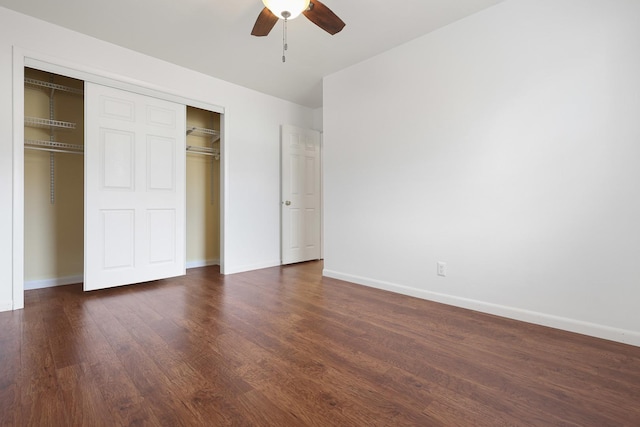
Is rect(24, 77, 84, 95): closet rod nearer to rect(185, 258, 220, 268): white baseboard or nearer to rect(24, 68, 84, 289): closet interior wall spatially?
rect(24, 68, 84, 289): closet interior wall

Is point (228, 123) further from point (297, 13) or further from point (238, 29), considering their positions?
point (297, 13)

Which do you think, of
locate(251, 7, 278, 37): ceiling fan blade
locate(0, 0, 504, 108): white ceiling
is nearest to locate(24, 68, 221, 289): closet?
locate(0, 0, 504, 108): white ceiling

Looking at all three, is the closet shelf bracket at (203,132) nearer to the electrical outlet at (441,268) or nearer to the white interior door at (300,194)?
the white interior door at (300,194)

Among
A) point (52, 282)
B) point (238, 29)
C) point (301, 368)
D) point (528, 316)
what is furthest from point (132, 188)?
point (528, 316)

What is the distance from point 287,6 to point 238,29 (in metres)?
1.03

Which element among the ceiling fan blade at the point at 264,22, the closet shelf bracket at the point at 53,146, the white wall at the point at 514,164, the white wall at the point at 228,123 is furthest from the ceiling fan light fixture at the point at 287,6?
the closet shelf bracket at the point at 53,146

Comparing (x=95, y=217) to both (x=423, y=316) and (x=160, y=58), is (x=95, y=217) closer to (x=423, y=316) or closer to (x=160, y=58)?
(x=160, y=58)

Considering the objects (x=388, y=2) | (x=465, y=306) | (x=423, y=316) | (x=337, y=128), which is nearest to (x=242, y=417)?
(x=423, y=316)

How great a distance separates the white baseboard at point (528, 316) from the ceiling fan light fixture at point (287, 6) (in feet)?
8.57

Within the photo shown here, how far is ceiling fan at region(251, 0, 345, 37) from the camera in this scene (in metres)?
2.07

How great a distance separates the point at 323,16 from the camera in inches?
87.3

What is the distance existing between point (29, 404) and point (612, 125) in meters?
3.65

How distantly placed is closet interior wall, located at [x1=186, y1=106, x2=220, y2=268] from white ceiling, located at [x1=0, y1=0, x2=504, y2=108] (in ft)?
3.30

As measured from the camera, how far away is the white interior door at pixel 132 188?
10.2ft
